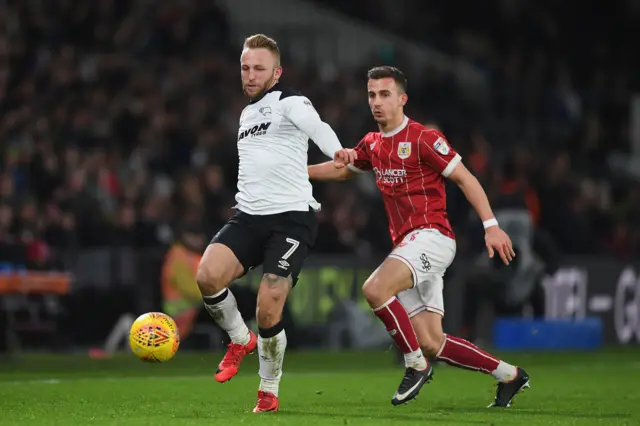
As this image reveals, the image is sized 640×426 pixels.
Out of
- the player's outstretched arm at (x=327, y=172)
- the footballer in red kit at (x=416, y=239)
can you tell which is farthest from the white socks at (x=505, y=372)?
the player's outstretched arm at (x=327, y=172)

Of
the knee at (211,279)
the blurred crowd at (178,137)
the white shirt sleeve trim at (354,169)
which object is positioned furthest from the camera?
the blurred crowd at (178,137)

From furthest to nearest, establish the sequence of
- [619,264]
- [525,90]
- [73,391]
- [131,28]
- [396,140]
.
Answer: [525,90] < [131,28] < [619,264] < [73,391] < [396,140]

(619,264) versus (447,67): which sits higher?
(447,67)

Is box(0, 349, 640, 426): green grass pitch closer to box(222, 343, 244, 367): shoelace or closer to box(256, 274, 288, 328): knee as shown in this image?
box(222, 343, 244, 367): shoelace

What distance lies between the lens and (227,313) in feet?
29.7

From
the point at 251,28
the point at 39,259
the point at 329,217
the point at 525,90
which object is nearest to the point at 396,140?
the point at 39,259

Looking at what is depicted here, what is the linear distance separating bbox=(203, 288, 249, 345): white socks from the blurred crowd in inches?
315

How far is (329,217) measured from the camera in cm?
1955

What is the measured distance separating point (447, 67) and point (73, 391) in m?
16.1

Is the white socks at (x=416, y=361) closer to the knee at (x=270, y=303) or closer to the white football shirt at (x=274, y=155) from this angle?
the knee at (x=270, y=303)

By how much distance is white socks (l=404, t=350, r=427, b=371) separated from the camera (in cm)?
931

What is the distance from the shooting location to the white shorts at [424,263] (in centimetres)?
945

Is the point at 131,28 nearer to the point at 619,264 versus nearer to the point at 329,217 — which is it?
the point at 329,217

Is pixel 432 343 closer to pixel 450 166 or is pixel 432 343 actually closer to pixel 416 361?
pixel 416 361
